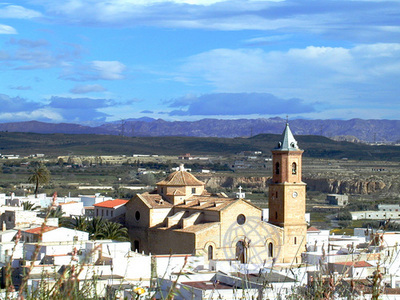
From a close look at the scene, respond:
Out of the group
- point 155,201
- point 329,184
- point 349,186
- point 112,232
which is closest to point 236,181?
point 329,184

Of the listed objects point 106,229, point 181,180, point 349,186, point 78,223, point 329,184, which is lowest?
point 106,229

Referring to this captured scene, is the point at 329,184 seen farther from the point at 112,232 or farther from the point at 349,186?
the point at 112,232

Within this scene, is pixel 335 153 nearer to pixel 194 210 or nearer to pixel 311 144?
pixel 311 144

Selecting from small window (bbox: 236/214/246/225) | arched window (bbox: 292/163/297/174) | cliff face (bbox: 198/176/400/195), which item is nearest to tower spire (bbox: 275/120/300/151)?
arched window (bbox: 292/163/297/174)

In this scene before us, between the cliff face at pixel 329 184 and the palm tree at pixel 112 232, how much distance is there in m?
52.4

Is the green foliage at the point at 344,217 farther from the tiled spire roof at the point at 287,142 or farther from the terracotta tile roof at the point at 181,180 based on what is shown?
the terracotta tile roof at the point at 181,180

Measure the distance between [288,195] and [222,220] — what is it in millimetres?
4292

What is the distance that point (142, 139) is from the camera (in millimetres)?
184375

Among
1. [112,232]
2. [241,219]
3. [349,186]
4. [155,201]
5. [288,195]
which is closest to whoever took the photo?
[241,219]

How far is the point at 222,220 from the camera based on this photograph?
109ft

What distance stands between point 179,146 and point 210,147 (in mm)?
8577

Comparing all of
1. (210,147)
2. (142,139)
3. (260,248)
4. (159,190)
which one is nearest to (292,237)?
(260,248)

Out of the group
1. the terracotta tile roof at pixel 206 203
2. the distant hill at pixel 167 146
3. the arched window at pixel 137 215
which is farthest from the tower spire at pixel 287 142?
the distant hill at pixel 167 146

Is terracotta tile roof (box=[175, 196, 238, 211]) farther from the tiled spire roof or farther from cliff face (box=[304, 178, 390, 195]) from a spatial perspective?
cliff face (box=[304, 178, 390, 195])
